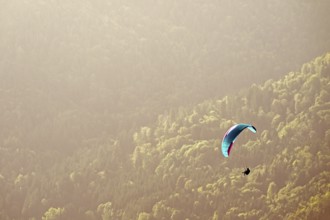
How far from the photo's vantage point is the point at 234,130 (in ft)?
226

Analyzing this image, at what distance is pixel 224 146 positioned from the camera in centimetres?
6831

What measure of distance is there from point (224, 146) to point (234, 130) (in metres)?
2.42
